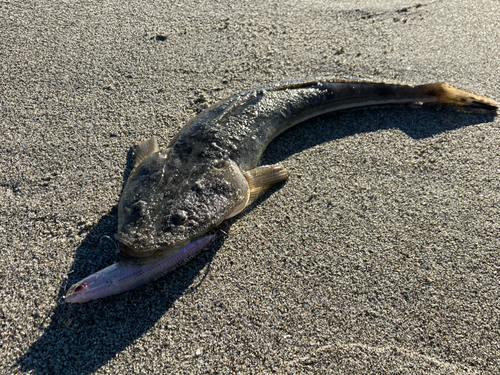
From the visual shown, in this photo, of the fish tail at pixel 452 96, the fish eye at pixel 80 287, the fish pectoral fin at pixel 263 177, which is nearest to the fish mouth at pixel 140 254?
the fish eye at pixel 80 287

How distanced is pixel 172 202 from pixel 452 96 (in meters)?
3.19

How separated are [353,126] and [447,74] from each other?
1487 mm

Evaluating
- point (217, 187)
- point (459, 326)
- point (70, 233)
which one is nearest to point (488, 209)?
point (459, 326)

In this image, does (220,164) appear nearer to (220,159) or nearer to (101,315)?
(220,159)

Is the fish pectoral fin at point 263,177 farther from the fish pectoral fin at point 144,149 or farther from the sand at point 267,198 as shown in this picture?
the fish pectoral fin at point 144,149

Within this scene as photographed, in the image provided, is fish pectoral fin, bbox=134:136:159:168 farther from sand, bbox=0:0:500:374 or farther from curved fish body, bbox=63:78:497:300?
sand, bbox=0:0:500:374

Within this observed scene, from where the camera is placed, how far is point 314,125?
155 inches

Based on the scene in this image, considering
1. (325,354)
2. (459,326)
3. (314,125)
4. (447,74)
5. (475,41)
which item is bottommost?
(325,354)

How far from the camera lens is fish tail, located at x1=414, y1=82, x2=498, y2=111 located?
3.89 m

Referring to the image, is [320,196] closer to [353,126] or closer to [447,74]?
[353,126]

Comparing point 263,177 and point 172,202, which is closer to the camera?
point 172,202

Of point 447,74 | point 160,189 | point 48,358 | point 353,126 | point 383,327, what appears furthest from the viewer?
point 447,74

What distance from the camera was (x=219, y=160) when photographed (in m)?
3.12

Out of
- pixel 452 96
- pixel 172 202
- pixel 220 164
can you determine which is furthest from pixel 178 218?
pixel 452 96
